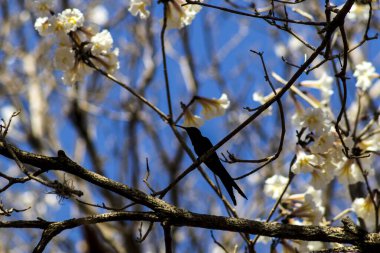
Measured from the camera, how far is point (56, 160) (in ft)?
5.51

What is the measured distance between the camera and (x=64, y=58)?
2588 millimetres

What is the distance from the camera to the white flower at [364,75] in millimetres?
2912

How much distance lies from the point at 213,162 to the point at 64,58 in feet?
3.30

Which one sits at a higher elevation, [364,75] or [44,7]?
[44,7]

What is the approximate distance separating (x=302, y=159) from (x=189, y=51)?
9.70ft

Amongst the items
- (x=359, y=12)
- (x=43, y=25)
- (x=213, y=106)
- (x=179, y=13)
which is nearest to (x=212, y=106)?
(x=213, y=106)

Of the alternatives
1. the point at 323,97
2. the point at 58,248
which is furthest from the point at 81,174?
the point at 58,248

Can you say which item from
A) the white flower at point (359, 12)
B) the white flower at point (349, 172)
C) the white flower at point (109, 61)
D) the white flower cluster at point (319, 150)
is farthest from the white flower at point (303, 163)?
the white flower at point (359, 12)

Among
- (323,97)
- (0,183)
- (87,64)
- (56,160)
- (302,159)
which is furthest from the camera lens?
(0,183)

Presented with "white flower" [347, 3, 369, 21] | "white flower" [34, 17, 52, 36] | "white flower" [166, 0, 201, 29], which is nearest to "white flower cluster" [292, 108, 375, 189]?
"white flower" [166, 0, 201, 29]

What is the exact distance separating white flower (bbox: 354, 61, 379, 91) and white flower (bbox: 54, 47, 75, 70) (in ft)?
4.53

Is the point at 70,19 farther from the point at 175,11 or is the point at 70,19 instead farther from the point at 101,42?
the point at 175,11

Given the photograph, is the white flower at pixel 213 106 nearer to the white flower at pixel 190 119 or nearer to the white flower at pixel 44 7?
the white flower at pixel 190 119

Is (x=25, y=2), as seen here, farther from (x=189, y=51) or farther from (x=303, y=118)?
(x=303, y=118)
